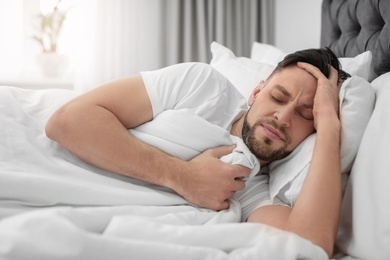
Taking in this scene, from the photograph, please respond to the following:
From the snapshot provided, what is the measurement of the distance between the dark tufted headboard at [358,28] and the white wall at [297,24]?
0.38 m

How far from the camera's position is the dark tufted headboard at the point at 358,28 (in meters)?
1.53

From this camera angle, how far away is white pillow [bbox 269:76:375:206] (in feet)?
3.72

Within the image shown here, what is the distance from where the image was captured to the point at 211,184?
1104 millimetres

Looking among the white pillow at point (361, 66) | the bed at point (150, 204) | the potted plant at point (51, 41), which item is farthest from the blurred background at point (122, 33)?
the bed at point (150, 204)

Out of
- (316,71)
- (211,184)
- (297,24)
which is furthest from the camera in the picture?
(297,24)

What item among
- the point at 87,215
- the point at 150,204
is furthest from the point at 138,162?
the point at 87,215

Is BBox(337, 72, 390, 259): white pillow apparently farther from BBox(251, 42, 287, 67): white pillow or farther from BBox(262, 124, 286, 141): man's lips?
BBox(251, 42, 287, 67): white pillow

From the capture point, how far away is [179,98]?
131 cm

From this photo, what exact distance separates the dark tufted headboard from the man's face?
402 mm

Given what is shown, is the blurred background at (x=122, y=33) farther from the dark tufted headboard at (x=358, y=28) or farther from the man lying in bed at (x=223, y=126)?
the man lying in bed at (x=223, y=126)

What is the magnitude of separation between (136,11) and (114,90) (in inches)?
72.9

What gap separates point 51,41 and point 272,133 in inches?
81.2

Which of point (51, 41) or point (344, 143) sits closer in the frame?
point (344, 143)

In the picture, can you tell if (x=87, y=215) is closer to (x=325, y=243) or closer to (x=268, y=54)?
(x=325, y=243)
